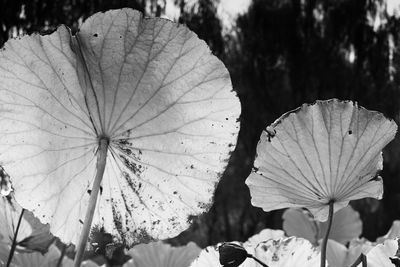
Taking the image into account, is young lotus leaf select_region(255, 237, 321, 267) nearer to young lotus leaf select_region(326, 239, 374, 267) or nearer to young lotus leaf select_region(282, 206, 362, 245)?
young lotus leaf select_region(326, 239, 374, 267)

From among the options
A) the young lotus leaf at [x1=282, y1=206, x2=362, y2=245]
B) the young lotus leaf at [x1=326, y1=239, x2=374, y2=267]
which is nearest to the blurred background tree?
the young lotus leaf at [x1=282, y1=206, x2=362, y2=245]

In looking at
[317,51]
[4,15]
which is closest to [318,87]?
[317,51]

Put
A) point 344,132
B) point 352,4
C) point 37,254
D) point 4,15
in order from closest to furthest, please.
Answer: point 344,132 → point 37,254 → point 4,15 → point 352,4

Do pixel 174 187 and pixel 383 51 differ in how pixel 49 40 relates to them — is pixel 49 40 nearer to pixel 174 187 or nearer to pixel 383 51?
pixel 174 187

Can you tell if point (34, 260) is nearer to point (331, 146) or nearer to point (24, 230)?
point (24, 230)

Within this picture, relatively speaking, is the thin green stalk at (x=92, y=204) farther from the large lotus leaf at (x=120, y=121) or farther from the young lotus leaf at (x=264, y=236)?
the young lotus leaf at (x=264, y=236)

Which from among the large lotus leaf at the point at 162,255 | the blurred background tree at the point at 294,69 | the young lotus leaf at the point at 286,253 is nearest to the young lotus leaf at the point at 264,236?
the large lotus leaf at the point at 162,255
